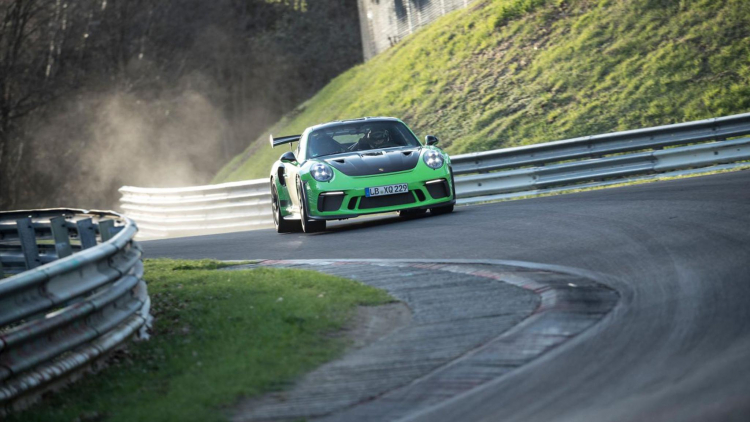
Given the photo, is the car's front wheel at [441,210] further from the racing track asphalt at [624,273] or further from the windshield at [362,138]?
the windshield at [362,138]

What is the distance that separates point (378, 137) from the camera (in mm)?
12969

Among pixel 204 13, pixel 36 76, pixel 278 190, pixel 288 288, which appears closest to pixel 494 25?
pixel 278 190

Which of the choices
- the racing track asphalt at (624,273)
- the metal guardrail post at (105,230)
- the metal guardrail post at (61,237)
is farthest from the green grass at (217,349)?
the racing track asphalt at (624,273)

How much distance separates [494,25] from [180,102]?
29670 mm

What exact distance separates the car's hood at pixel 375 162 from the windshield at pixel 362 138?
507mm

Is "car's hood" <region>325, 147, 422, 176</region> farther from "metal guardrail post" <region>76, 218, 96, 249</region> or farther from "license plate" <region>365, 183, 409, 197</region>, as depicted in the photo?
"metal guardrail post" <region>76, 218, 96, 249</region>

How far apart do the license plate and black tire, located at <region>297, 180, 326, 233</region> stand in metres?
0.87

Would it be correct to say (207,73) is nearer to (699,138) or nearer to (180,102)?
(180,102)

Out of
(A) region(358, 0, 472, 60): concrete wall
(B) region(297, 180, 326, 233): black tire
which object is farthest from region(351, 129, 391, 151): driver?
(A) region(358, 0, 472, 60): concrete wall

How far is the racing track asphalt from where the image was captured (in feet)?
13.0

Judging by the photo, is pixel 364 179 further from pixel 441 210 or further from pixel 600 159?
pixel 600 159

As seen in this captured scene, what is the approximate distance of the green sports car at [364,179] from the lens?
38.5 ft

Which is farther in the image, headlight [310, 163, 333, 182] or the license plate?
headlight [310, 163, 333, 182]

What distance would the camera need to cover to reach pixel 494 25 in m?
23.6
